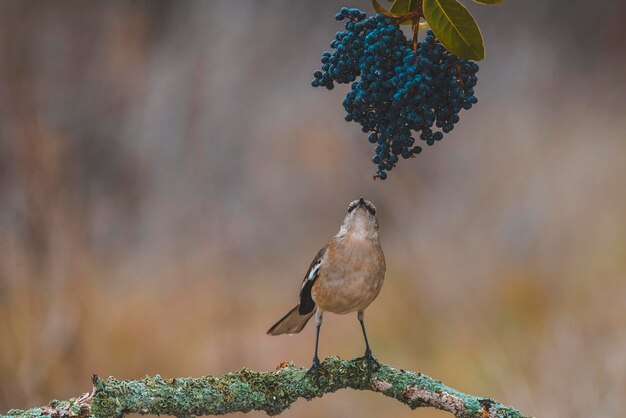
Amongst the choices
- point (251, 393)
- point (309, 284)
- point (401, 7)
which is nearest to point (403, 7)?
point (401, 7)

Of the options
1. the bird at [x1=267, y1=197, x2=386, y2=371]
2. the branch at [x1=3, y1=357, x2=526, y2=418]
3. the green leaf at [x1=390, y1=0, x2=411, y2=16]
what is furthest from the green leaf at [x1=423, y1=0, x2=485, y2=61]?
the bird at [x1=267, y1=197, x2=386, y2=371]

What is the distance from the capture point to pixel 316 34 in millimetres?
3408

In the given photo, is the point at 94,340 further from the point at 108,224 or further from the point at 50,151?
the point at 50,151

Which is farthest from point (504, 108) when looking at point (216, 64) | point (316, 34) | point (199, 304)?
point (199, 304)

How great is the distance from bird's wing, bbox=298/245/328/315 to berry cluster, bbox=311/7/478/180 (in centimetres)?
66

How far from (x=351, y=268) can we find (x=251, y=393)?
408 mm

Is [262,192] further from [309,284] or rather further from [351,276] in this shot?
[351,276]

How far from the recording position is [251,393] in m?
1.29

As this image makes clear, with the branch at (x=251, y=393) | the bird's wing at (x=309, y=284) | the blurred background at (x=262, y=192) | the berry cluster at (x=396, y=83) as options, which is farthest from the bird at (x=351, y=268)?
the blurred background at (x=262, y=192)

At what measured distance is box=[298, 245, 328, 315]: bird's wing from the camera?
1.70 meters

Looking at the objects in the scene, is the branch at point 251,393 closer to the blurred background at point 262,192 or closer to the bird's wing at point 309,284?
the bird's wing at point 309,284

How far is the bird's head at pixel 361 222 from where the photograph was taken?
165cm

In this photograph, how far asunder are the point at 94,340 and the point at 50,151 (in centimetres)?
72

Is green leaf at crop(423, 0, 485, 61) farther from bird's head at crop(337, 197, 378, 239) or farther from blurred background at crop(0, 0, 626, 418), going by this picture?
blurred background at crop(0, 0, 626, 418)
